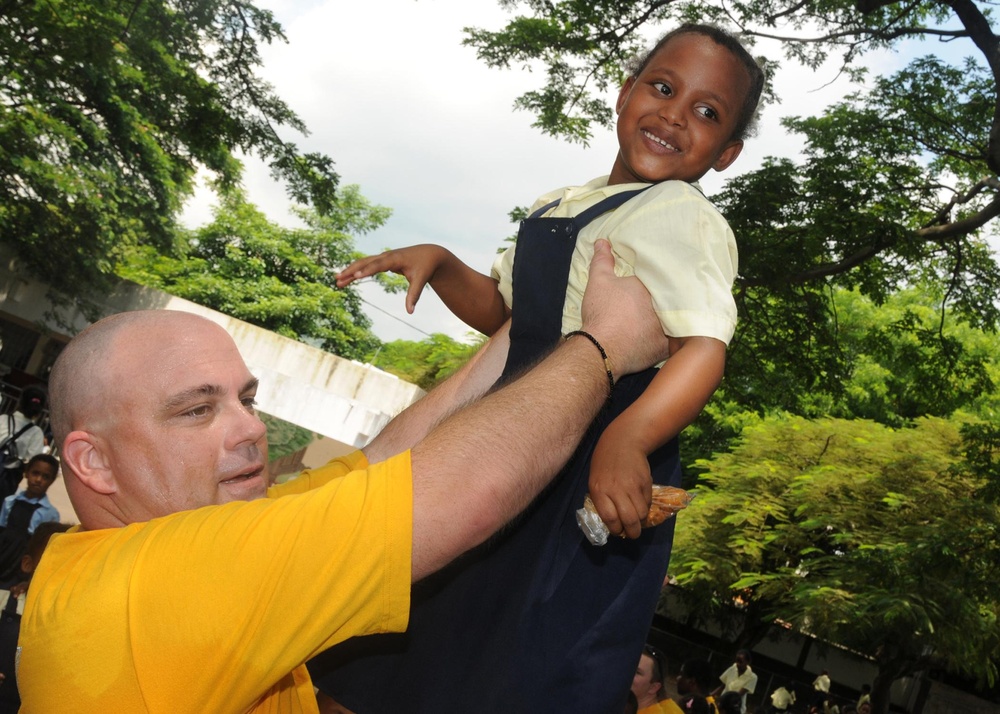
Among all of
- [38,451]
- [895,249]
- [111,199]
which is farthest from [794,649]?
[38,451]

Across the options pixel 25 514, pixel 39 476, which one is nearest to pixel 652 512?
pixel 25 514

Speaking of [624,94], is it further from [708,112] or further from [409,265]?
[409,265]

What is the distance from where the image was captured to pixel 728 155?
2355mm

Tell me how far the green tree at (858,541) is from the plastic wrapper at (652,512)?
8.89 m

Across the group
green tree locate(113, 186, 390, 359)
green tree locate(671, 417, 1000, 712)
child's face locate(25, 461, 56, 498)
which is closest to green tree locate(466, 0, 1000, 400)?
green tree locate(671, 417, 1000, 712)

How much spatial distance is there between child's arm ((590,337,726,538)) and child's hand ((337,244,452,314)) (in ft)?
2.17

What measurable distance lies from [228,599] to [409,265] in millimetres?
1063

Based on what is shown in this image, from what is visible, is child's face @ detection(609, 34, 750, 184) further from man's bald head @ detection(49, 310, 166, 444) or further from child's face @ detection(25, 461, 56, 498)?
child's face @ detection(25, 461, 56, 498)

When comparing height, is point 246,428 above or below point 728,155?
below

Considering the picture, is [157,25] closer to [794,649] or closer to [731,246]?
[731,246]

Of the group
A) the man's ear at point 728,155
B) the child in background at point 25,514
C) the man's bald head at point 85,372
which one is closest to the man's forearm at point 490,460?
the man's bald head at point 85,372

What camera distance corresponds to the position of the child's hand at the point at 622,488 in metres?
1.52

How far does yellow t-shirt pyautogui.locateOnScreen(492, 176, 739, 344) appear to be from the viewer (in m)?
1.73

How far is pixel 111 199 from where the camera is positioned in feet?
57.8
